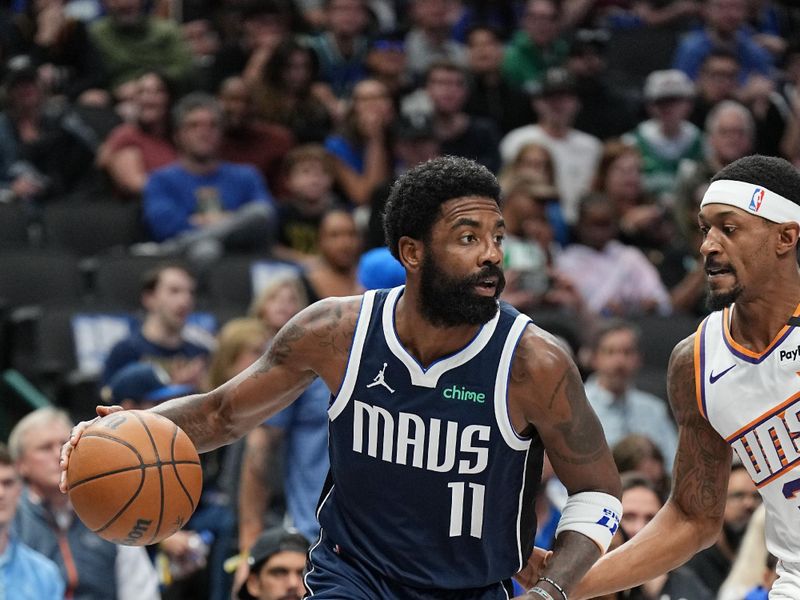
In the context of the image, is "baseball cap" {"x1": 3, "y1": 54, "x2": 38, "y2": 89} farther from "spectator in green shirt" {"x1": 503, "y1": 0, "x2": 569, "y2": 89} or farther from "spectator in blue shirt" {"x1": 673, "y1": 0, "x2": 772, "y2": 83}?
"spectator in blue shirt" {"x1": 673, "y1": 0, "x2": 772, "y2": 83}

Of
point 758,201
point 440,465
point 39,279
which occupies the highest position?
point 758,201

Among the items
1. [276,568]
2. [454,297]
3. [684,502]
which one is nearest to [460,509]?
[454,297]

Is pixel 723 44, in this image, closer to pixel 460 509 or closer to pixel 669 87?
pixel 669 87

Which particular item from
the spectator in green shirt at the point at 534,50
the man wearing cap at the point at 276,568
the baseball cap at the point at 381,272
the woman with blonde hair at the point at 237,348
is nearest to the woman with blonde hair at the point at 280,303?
the woman with blonde hair at the point at 237,348

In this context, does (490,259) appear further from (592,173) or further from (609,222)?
(592,173)

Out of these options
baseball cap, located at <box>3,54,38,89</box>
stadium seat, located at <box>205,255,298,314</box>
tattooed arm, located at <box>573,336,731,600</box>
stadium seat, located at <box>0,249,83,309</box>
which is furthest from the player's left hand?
baseball cap, located at <box>3,54,38,89</box>

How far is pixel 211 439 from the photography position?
5051 millimetres

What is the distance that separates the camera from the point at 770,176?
470 cm

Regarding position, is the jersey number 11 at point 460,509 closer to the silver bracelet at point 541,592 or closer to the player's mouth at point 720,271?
the silver bracelet at point 541,592

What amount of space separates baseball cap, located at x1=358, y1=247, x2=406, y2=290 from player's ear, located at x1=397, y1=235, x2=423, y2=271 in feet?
5.10

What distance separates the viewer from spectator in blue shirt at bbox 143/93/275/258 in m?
10.6

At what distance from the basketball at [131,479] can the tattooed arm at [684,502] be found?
1377 millimetres

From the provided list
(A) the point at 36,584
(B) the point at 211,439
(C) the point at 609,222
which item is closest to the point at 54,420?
(A) the point at 36,584

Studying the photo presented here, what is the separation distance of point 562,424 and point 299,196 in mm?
6459
